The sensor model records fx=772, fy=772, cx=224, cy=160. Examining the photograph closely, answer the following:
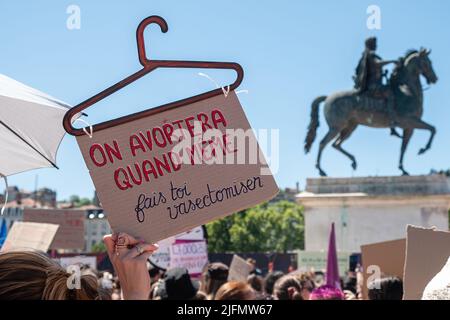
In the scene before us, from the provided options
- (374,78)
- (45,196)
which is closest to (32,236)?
(374,78)

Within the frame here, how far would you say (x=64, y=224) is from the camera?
17078 millimetres

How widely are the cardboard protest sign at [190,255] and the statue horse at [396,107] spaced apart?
9878mm

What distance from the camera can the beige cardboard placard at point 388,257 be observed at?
13.2 feet

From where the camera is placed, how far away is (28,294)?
174 cm

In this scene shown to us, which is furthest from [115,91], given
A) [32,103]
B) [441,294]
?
[32,103]

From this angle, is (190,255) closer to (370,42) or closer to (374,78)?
(370,42)

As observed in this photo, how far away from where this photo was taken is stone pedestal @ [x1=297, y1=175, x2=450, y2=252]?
20.3 meters

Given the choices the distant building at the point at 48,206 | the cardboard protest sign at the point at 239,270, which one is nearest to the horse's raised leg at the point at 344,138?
the cardboard protest sign at the point at 239,270

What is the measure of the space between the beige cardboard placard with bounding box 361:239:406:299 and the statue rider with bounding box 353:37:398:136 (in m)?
16.2

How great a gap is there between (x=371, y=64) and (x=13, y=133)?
1727 centimetres

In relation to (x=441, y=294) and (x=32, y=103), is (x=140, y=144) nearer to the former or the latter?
(x=441, y=294)

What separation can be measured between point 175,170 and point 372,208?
61.5ft
